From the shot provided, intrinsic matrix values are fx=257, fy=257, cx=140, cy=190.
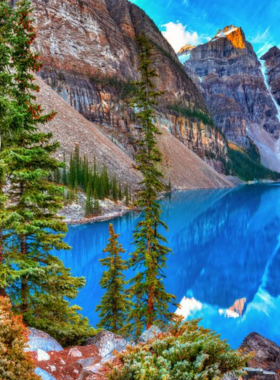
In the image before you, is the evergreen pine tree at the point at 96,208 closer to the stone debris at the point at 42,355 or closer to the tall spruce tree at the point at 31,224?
the tall spruce tree at the point at 31,224

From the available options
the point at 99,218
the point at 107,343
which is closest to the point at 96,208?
the point at 99,218

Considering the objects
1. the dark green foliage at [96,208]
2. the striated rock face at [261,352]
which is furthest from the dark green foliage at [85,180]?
the striated rock face at [261,352]

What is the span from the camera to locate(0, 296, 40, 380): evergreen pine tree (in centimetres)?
300

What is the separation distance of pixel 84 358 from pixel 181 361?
3214 mm

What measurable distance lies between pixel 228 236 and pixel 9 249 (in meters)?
39.7

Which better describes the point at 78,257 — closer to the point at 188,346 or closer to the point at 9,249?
the point at 9,249

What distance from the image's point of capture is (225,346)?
12.4ft

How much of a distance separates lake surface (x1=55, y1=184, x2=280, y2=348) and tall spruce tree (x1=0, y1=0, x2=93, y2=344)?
9328mm

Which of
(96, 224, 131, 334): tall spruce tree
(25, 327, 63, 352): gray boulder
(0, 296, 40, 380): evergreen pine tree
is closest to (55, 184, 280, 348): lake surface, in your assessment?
(96, 224, 131, 334): tall spruce tree

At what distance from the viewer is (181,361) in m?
3.40

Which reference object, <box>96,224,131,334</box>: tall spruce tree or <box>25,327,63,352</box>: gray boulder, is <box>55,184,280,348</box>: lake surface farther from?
<box>25,327,63,352</box>: gray boulder

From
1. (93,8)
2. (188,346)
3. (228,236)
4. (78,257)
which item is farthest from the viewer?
(93,8)

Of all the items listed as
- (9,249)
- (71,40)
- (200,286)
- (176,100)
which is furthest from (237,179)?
(9,249)

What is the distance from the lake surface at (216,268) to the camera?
18.4 m
